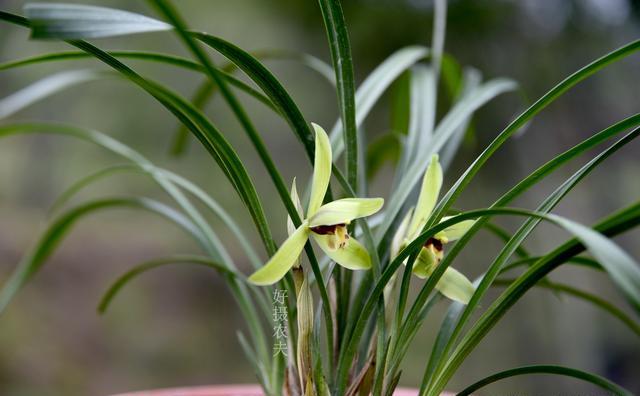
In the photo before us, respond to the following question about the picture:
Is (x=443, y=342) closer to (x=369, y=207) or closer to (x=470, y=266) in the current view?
(x=369, y=207)

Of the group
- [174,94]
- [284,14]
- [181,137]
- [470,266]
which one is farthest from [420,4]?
[174,94]

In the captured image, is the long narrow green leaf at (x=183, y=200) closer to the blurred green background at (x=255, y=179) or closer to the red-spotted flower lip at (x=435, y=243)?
the red-spotted flower lip at (x=435, y=243)

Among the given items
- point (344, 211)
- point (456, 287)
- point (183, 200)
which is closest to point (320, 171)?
point (344, 211)

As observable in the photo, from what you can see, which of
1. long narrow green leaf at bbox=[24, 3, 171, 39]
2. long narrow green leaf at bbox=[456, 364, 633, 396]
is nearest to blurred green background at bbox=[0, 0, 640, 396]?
long narrow green leaf at bbox=[456, 364, 633, 396]

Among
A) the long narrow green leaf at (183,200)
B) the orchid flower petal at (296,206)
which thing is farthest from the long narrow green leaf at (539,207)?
the long narrow green leaf at (183,200)

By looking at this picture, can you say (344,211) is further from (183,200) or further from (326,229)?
(183,200)

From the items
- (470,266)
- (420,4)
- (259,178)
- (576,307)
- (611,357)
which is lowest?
(611,357)
